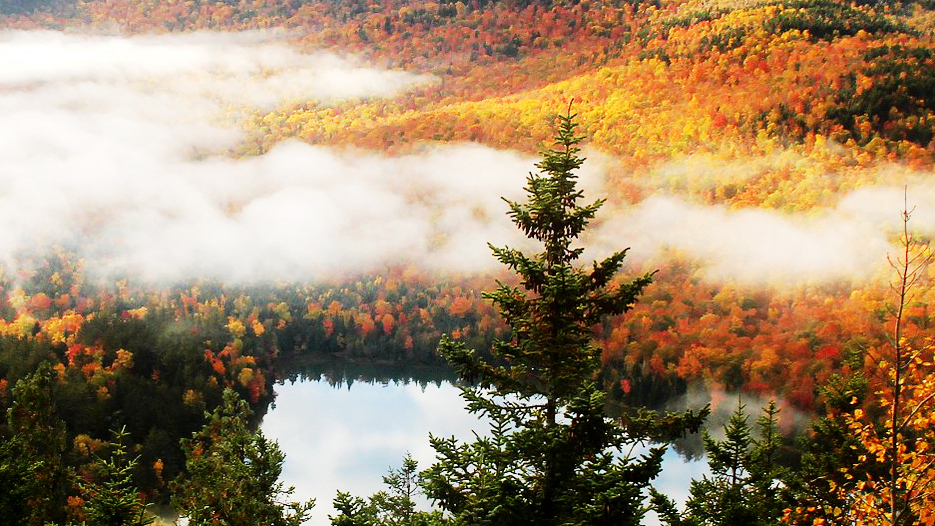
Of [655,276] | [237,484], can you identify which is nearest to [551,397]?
[237,484]

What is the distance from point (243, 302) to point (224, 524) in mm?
111465

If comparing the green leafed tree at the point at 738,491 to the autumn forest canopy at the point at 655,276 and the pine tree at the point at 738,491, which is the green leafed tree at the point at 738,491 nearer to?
the pine tree at the point at 738,491

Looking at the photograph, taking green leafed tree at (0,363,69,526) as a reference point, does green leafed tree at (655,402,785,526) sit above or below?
below

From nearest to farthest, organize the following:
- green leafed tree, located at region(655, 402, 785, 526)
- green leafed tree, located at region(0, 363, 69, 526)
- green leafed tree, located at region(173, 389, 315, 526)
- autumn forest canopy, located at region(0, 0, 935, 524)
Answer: green leafed tree, located at region(655, 402, 785, 526)
green leafed tree, located at region(0, 363, 69, 526)
green leafed tree, located at region(173, 389, 315, 526)
autumn forest canopy, located at region(0, 0, 935, 524)

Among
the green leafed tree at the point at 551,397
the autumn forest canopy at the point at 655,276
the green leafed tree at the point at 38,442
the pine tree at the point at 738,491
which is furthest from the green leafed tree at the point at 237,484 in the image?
the green leafed tree at the point at 551,397

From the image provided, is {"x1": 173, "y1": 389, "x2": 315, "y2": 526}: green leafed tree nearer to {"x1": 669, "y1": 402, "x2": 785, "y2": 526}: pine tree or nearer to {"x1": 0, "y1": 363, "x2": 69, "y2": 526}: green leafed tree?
{"x1": 0, "y1": 363, "x2": 69, "y2": 526}: green leafed tree

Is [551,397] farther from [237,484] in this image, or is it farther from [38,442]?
[38,442]

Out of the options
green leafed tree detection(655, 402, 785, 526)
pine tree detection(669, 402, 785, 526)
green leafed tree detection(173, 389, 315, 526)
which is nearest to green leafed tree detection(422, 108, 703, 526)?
green leafed tree detection(655, 402, 785, 526)

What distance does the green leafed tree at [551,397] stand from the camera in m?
12.1

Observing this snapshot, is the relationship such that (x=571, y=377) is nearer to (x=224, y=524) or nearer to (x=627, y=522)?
(x=627, y=522)

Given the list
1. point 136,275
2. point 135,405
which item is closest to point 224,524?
point 135,405

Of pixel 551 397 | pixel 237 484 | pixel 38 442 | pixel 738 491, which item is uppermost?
pixel 38 442

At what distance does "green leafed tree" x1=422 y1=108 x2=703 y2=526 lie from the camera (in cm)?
1209

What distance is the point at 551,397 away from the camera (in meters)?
12.9
